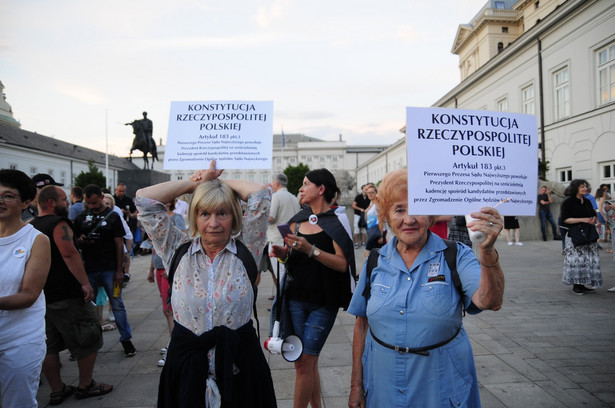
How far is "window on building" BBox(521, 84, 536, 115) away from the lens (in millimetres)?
25031

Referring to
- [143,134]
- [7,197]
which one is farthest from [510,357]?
[143,134]

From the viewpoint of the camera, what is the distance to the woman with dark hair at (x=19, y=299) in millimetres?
2457

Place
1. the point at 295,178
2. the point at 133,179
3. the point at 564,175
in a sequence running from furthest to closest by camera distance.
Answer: the point at 295,178, the point at 564,175, the point at 133,179

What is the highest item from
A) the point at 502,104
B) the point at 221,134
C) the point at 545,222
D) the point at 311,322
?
the point at 502,104

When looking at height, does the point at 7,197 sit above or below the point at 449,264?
above

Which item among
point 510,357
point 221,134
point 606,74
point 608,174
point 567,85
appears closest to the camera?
point 221,134

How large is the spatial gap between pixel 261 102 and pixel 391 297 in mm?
1748

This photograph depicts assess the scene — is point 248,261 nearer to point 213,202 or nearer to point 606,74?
point 213,202

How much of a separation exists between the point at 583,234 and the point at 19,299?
26.0ft

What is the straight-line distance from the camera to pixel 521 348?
15.1ft

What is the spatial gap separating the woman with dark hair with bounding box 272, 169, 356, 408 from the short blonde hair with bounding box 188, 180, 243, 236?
0.58 m

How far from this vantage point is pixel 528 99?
84.1 ft

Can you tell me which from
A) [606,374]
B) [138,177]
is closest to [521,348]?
[606,374]

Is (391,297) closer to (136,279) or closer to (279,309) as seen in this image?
(279,309)
